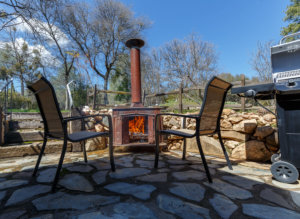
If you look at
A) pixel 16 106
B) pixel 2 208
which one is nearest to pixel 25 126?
pixel 2 208

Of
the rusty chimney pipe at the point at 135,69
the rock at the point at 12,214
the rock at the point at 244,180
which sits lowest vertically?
the rock at the point at 244,180

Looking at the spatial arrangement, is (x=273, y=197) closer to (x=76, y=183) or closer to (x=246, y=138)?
(x=246, y=138)

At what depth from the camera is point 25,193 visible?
1381mm

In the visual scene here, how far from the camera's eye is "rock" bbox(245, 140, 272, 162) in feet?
8.20

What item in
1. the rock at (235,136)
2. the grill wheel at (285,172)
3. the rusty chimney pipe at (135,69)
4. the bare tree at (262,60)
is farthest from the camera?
the bare tree at (262,60)

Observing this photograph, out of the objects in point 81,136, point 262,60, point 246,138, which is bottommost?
point 246,138

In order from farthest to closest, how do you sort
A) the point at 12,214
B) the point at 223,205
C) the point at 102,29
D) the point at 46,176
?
1. the point at 102,29
2. the point at 46,176
3. the point at 223,205
4. the point at 12,214

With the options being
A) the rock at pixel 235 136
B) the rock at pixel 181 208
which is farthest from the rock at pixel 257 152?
the rock at pixel 181 208

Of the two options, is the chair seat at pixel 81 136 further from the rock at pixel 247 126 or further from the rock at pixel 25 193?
the rock at pixel 247 126

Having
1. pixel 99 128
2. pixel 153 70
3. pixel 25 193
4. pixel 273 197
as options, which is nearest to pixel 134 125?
pixel 99 128

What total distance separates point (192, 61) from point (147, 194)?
56.6 ft

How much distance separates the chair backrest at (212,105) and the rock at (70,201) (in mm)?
1143

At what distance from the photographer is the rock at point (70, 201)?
1.15 m

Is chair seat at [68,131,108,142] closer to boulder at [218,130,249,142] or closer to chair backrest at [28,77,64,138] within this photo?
chair backrest at [28,77,64,138]
